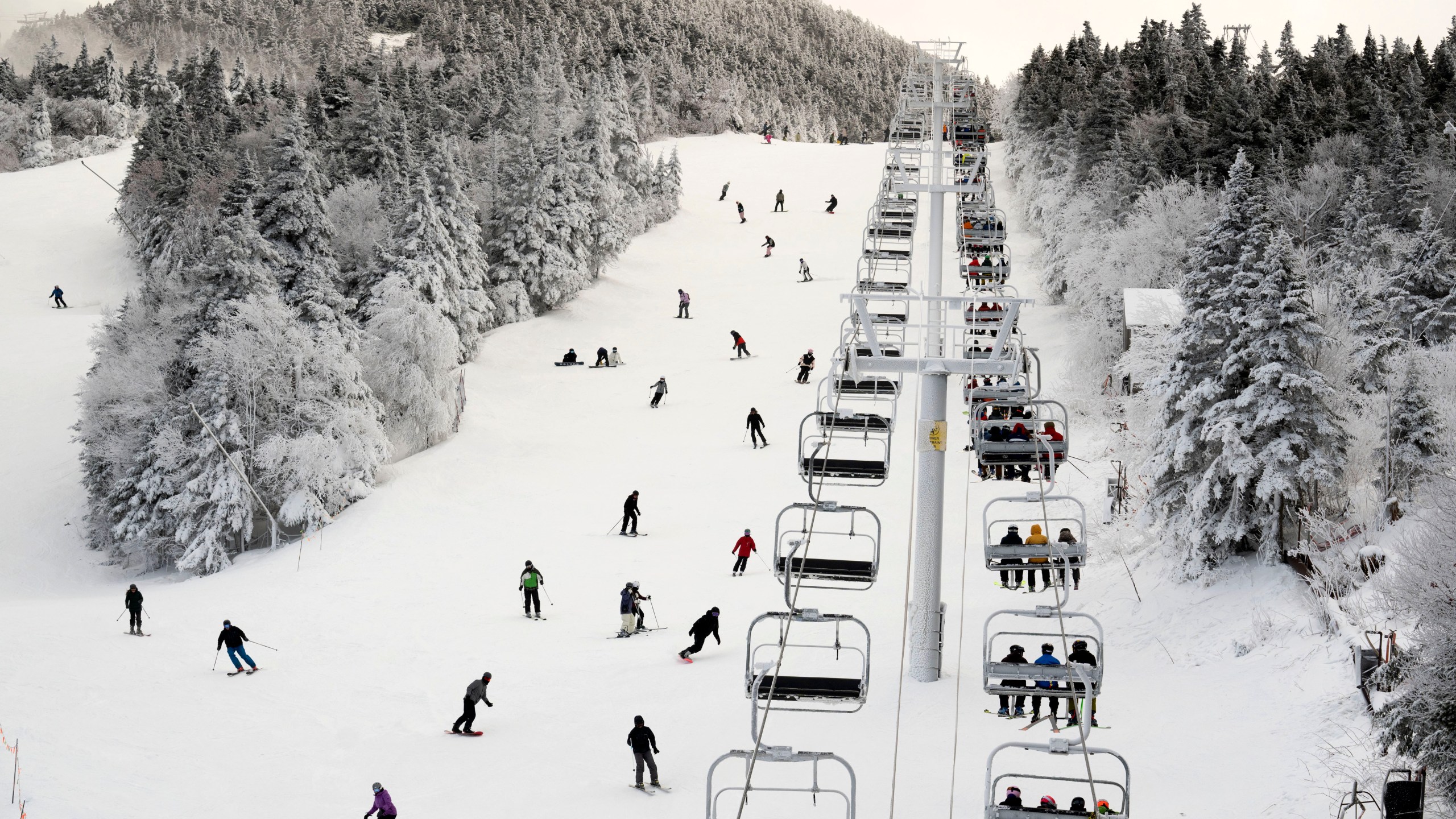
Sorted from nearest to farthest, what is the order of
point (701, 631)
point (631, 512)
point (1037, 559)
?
point (1037, 559) → point (701, 631) → point (631, 512)

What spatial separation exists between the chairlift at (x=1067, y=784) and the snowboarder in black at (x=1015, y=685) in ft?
1.64

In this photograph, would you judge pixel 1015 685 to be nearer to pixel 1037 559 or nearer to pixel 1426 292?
pixel 1037 559

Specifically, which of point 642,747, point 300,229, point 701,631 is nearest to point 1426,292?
point 701,631

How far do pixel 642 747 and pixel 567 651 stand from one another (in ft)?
19.7

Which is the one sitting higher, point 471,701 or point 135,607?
point 471,701

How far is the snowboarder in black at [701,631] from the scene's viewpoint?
1897 centimetres

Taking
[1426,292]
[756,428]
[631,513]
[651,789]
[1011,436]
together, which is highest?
[1426,292]

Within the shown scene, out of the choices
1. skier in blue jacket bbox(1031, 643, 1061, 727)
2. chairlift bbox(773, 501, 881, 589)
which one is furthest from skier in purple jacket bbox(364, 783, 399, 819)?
skier in blue jacket bbox(1031, 643, 1061, 727)

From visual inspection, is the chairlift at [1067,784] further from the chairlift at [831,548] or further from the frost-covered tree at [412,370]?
the frost-covered tree at [412,370]

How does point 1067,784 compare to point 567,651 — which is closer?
point 1067,784

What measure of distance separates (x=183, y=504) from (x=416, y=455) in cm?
620

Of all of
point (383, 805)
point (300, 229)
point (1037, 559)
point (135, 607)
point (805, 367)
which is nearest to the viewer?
point (383, 805)

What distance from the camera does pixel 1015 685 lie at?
12.8 m

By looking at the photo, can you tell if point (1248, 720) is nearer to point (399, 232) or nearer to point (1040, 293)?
point (399, 232)
